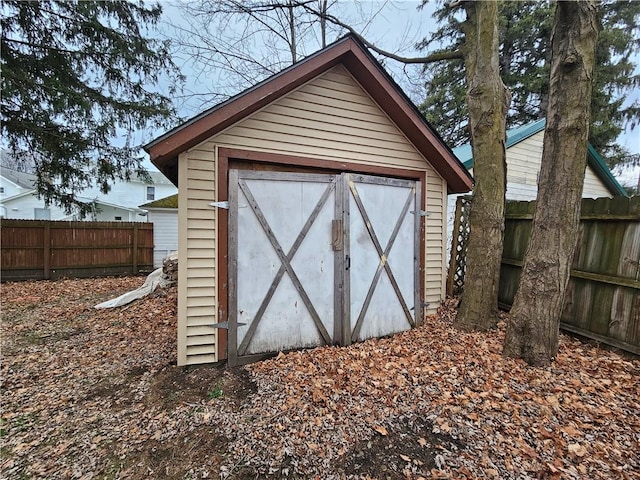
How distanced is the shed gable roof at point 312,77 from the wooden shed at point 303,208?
16 millimetres

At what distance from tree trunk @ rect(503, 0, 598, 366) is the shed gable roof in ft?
5.44

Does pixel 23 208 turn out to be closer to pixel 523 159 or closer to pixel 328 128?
pixel 328 128

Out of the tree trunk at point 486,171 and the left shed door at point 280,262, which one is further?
the tree trunk at point 486,171

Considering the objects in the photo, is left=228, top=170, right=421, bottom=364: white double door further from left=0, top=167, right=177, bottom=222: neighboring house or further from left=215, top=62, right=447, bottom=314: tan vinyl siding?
left=0, top=167, right=177, bottom=222: neighboring house

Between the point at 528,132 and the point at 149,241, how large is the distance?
526 inches

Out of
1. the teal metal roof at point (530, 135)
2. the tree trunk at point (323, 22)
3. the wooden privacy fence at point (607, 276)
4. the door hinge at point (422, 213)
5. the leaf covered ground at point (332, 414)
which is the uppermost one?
the tree trunk at point (323, 22)

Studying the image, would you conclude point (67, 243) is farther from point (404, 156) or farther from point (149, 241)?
point (404, 156)

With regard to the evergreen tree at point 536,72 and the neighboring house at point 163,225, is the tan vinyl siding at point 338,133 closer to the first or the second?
the evergreen tree at point 536,72

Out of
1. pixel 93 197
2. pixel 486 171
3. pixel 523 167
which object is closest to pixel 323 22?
pixel 523 167

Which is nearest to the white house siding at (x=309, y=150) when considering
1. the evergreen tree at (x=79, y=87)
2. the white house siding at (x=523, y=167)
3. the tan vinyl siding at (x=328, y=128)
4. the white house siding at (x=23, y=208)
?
the tan vinyl siding at (x=328, y=128)

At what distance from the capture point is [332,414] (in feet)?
8.75

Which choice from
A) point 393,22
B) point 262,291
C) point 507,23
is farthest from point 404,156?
point 507,23

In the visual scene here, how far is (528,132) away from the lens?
8.72m

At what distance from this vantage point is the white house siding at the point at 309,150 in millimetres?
3592
